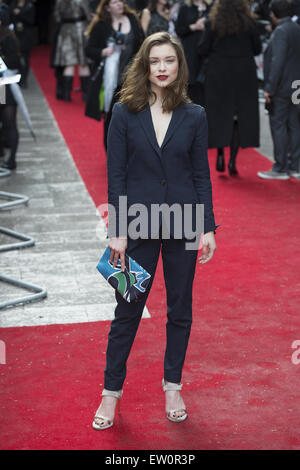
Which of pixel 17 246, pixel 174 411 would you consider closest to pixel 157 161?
pixel 174 411

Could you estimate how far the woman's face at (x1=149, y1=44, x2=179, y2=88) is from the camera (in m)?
3.53

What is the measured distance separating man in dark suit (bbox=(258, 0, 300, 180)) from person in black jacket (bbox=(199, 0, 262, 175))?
20cm

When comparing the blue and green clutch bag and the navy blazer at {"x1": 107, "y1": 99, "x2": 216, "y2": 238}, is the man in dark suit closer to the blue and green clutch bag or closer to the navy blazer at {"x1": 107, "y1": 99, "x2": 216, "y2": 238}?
the navy blazer at {"x1": 107, "y1": 99, "x2": 216, "y2": 238}

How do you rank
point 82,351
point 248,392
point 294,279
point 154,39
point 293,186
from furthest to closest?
point 293,186
point 294,279
point 82,351
point 248,392
point 154,39

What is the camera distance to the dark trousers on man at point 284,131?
27.6 ft

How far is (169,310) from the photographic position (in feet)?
12.4

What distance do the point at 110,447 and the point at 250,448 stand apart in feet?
2.04

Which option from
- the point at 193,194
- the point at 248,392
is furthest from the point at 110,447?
the point at 193,194

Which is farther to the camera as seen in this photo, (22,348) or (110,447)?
(22,348)

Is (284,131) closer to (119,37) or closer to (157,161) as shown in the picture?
(119,37)

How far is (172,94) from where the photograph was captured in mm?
3562

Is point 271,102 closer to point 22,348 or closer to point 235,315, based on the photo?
point 235,315

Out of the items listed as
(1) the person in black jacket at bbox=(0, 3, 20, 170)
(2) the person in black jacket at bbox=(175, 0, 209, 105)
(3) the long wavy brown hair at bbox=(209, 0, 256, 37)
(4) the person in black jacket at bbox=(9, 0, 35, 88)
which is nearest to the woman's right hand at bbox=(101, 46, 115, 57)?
(1) the person in black jacket at bbox=(0, 3, 20, 170)

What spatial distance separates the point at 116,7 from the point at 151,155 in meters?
5.34
